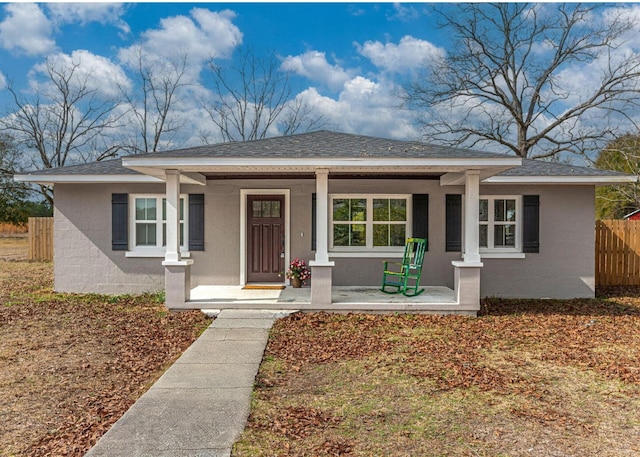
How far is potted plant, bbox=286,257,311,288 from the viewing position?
367 inches

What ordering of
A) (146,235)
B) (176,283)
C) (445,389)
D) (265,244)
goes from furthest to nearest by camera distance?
(146,235) < (265,244) < (176,283) < (445,389)

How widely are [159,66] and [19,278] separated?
14.9 meters

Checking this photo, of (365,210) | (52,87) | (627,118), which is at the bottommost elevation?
(365,210)

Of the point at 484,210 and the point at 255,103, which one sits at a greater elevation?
the point at 255,103

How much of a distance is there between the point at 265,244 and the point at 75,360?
192 inches

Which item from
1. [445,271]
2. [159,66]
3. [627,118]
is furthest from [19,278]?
[627,118]

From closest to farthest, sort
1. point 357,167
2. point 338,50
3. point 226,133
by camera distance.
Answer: point 357,167
point 338,50
point 226,133

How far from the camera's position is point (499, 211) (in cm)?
988

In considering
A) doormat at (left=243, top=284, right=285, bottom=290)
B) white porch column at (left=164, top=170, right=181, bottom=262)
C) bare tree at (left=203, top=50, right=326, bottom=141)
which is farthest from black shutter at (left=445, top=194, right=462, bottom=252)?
bare tree at (left=203, top=50, right=326, bottom=141)

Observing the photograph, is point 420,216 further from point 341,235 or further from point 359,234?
point 341,235

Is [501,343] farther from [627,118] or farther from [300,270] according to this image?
[627,118]

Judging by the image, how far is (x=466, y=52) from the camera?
70.4 ft

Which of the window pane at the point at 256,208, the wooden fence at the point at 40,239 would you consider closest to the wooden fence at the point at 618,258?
the window pane at the point at 256,208

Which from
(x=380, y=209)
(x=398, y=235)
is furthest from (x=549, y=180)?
(x=380, y=209)
